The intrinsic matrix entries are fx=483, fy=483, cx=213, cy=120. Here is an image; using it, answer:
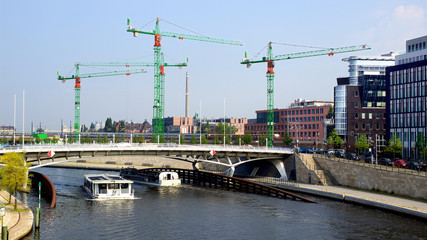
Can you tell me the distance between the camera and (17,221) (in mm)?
Result: 47219

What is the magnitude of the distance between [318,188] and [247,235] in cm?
3472

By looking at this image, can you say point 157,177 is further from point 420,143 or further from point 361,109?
point 361,109

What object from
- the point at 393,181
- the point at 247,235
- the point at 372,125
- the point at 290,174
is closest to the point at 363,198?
the point at 393,181

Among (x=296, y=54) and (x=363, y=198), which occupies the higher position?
(x=296, y=54)

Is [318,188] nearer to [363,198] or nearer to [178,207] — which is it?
[363,198]

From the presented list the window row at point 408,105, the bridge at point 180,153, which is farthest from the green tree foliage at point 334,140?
the bridge at point 180,153

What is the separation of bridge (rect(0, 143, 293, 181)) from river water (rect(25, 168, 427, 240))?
7.23 m

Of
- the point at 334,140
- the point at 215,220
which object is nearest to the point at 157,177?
the point at 215,220

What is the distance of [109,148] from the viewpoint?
82000 millimetres

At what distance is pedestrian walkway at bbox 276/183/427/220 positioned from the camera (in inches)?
2340

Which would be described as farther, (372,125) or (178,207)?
(372,125)

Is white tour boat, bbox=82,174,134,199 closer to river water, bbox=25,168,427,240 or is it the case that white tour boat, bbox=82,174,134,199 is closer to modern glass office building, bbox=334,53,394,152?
river water, bbox=25,168,427,240

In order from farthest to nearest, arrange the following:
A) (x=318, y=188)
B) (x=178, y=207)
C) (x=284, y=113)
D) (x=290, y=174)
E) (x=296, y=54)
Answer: (x=284, y=113)
(x=296, y=54)
(x=290, y=174)
(x=318, y=188)
(x=178, y=207)

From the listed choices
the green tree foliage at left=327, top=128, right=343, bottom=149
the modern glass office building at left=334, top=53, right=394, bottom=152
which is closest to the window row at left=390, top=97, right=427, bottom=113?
the green tree foliage at left=327, top=128, right=343, bottom=149
